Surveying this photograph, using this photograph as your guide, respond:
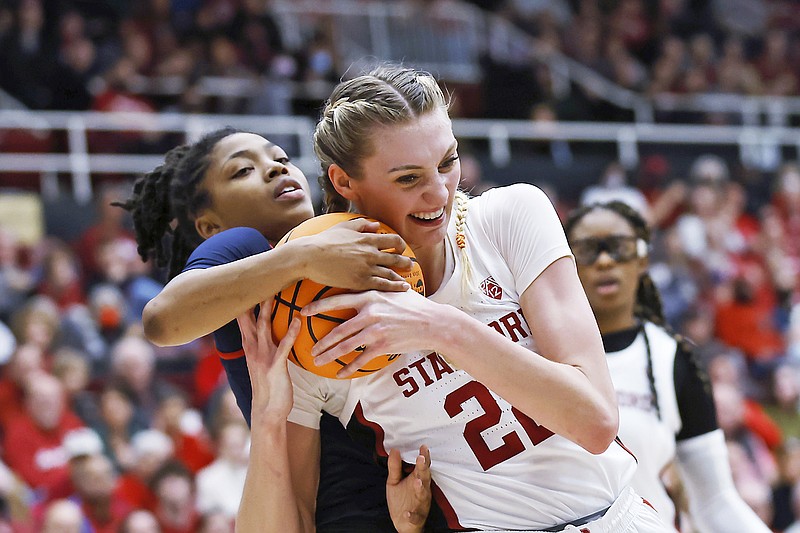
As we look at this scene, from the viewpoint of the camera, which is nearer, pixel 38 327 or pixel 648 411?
pixel 648 411

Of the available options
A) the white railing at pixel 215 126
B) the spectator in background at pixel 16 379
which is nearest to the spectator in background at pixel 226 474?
the spectator in background at pixel 16 379

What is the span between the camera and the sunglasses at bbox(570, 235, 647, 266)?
4.23 meters

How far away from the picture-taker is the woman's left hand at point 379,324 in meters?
2.50

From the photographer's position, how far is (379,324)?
2.49 metres

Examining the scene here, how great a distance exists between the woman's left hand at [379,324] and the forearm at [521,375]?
1.1 inches

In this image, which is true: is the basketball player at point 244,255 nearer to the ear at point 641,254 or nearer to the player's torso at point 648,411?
the player's torso at point 648,411

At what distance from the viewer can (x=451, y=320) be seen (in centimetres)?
255

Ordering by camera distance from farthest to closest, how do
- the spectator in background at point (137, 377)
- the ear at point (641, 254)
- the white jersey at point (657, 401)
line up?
the spectator in background at point (137, 377)
the ear at point (641, 254)
the white jersey at point (657, 401)

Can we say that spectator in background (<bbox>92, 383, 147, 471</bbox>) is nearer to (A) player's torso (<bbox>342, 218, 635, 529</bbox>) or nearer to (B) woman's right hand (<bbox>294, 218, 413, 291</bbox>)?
(A) player's torso (<bbox>342, 218, 635, 529</bbox>)

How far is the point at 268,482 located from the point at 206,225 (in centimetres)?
84

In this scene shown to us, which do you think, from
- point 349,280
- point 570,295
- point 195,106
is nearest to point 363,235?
point 349,280

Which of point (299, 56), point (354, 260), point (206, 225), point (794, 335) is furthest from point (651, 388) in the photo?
point (299, 56)

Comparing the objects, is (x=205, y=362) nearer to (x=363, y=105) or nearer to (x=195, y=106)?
(x=195, y=106)

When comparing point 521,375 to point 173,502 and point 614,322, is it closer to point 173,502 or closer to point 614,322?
point 614,322
